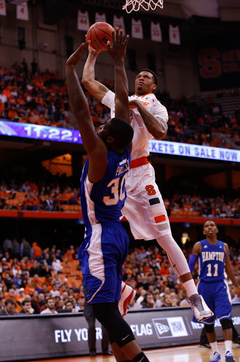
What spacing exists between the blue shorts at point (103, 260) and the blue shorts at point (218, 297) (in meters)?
4.17

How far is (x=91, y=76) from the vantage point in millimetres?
4684

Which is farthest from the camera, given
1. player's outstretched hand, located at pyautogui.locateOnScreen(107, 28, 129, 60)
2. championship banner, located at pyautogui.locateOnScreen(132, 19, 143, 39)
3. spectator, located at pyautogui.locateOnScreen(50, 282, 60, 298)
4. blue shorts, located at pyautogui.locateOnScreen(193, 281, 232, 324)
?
championship banner, located at pyautogui.locateOnScreen(132, 19, 143, 39)

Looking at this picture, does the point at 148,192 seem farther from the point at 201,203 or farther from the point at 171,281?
the point at 201,203

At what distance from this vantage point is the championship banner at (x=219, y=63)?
3066 centimetres

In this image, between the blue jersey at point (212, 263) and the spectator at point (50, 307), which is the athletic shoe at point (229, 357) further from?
the spectator at point (50, 307)

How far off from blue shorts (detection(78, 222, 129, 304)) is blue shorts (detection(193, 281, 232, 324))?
13.7 ft

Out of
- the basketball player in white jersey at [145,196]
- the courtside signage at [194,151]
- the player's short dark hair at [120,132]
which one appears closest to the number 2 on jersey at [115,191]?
the player's short dark hair at [120,132]

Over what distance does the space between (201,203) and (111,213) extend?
20405 mm

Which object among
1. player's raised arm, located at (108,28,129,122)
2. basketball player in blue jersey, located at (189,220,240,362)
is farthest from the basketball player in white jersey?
basketball player in blue jersey, located at (189,220,240,362)

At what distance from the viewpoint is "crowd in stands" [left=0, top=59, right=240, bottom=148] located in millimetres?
19031

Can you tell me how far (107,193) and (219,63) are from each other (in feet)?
96.6

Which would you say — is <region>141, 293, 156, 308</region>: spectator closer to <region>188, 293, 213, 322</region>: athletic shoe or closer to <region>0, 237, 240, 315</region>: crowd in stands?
<region>0, 237, 240, 315</region>: crowd in stands

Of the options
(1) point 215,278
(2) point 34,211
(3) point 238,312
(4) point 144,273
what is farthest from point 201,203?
(1) point 215,278

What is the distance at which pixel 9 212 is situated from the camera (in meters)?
17.4
